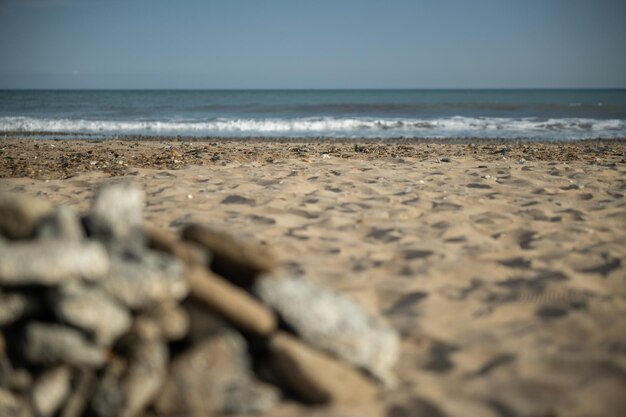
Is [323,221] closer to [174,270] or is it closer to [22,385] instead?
[174,270]

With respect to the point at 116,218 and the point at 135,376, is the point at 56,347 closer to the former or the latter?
the point at 135,376

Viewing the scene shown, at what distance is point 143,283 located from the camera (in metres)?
2.22

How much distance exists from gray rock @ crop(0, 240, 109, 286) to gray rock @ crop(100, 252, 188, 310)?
A: 8 centimetres

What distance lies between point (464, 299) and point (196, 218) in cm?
250

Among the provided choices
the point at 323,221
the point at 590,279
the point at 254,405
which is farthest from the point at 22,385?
the point at 590,279

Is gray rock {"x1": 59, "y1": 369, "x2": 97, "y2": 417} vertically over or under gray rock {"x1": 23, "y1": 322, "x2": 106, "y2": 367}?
under

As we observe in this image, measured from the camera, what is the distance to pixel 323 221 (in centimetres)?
445

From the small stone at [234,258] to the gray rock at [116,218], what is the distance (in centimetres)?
34

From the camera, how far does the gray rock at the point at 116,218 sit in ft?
8.07

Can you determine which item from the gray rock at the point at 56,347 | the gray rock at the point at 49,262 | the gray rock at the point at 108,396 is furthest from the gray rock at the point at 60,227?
the gray rock at the point at 108,396

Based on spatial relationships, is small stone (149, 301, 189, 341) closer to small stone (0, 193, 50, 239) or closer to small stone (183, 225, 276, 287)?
small stone (183, 225, 276, 287)

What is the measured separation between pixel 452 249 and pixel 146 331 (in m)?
2.38

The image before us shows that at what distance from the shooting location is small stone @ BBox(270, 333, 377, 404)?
7.14ft

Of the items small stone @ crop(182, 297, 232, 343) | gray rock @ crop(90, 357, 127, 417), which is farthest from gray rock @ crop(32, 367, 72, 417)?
small stone @ crop(182, 297, 232, 343)
